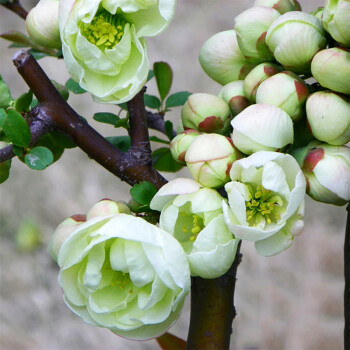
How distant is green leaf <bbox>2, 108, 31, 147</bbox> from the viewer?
0.49m

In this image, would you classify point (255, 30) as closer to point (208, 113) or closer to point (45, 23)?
point (208, 113)

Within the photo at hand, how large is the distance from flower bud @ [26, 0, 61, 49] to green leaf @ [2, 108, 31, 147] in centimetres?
9

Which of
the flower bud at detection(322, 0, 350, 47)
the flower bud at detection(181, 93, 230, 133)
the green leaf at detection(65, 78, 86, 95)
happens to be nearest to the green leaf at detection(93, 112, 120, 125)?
the green leaf at detection(65, 78, 86, 95)

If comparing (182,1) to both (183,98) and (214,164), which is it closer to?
(183,98)

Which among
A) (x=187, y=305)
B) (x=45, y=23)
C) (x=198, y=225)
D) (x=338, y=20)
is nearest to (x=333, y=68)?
(x=338, y=20)

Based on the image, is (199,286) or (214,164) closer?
(214,164)

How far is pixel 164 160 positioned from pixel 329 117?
29 centimetres

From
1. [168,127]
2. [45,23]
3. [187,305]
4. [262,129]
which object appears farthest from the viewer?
[187,305]

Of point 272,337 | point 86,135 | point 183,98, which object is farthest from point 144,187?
point 272,337

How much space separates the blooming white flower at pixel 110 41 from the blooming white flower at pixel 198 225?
9 centimetres

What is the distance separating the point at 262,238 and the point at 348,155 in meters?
0.10

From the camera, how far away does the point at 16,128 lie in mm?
496

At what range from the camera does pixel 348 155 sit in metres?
0.46

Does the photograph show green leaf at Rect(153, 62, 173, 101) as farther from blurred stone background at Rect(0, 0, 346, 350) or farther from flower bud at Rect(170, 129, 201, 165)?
blurred stone background at Rect(0, 0, 346, 350)
